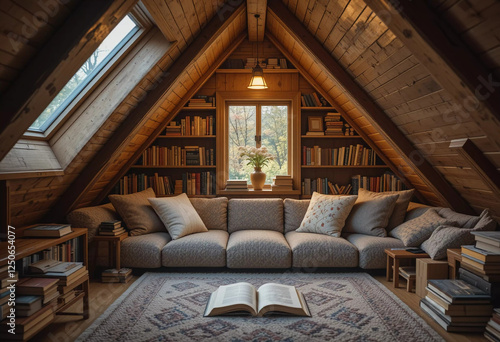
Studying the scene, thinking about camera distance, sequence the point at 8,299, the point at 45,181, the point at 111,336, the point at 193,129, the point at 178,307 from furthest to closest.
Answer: the point at 193,129 → the point at 45,181 → the point at 178,307 → the point at 111,336 → the point at 8,299

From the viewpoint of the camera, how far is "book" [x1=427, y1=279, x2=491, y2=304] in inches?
97.0

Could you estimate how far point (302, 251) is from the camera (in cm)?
367

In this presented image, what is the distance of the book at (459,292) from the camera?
2.46 m

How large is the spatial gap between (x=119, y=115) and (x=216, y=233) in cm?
159

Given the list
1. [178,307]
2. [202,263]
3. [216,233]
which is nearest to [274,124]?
[216,233]

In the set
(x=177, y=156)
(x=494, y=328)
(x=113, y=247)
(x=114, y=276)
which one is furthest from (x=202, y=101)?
(x=494, y=328)

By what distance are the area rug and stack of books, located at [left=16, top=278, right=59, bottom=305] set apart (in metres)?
0.33

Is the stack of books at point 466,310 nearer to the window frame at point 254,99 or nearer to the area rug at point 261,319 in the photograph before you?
the area rug at point 261,319

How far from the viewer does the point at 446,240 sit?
3049 mm

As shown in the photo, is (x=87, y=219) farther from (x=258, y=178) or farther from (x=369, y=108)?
(x=369, y=108)

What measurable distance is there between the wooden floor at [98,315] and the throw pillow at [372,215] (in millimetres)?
549

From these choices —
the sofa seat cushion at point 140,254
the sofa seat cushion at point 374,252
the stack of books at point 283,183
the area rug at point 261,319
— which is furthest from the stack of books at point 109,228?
the sofa seat cushion at point 374,252

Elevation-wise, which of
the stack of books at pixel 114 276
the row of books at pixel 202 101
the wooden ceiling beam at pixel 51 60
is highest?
the row of books at pixel 202 101

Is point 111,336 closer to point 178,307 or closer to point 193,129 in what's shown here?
point 178,307
